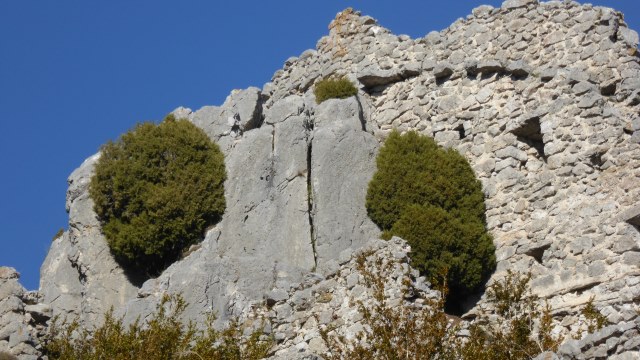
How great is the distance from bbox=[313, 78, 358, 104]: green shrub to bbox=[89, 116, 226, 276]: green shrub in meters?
3.32

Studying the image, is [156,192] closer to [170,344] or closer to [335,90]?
[335,90]

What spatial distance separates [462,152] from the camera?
3012 cm

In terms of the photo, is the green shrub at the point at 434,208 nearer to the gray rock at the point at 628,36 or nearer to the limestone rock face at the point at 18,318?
the gray rock at the point at 628,36

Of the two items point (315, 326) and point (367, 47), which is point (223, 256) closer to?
point (315, 326)

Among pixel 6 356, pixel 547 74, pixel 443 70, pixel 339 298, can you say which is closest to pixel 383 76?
pixel 443 70

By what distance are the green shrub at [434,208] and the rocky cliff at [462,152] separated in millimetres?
408

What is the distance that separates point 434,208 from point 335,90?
251 inches

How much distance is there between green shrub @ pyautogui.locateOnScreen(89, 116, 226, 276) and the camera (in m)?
30.5

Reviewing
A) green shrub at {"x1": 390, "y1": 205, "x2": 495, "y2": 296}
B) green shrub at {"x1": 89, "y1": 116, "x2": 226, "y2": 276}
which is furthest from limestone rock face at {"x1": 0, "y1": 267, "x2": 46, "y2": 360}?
green shrub at {"x1": 390, "y1": 205, "x2": 495, "y2": 296}

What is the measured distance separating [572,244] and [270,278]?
6.95 m

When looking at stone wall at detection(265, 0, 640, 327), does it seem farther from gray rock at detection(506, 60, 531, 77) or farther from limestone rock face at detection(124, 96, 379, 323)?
limestone rock face at detection(124, 96, 379, 323)

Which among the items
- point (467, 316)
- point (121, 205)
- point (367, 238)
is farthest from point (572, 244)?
point (121, 205)

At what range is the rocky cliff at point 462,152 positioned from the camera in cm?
2641

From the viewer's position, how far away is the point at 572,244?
26203 millimetres
